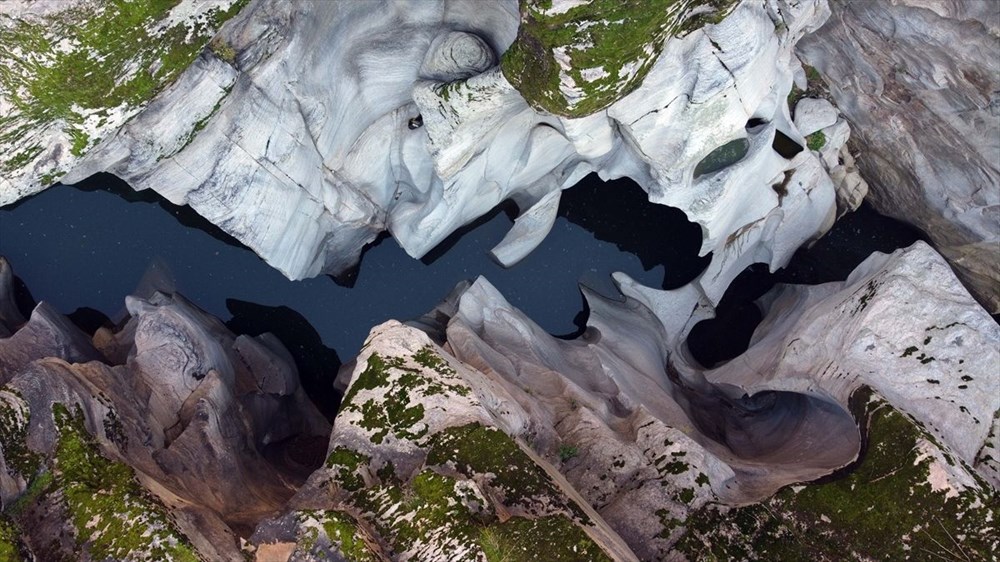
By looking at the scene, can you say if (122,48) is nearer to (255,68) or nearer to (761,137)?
(255,68)

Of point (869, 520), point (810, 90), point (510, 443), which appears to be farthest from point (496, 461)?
point (810, 90)

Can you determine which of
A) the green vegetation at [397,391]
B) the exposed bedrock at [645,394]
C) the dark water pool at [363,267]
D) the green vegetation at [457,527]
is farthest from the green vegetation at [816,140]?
the green vegetation at [457,527]

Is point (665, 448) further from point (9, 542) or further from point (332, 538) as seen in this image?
point (9, 542)

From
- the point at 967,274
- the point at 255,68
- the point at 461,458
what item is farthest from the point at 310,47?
the point at 967,274

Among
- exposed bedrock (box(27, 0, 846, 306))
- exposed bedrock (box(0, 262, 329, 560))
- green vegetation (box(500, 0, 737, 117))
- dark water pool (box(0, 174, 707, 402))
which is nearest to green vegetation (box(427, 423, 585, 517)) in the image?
exposed bedrock (box(0, 262, 329, 560))

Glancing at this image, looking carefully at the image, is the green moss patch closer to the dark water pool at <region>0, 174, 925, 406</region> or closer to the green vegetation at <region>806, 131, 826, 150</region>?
the dark water pool at <region>0, 174, 925, 406</region>
